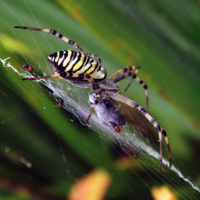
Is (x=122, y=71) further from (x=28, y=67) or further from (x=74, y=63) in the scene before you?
(x=28, y=67)

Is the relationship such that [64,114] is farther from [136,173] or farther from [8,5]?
[8,5]

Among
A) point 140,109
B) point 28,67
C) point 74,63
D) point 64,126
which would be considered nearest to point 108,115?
point 140,109

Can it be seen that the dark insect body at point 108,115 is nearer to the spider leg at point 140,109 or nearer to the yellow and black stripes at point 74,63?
the spider leg at point 140,109

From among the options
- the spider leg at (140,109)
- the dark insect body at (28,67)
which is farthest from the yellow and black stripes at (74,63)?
the spider leg at (140,109)

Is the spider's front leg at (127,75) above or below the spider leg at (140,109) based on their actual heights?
above

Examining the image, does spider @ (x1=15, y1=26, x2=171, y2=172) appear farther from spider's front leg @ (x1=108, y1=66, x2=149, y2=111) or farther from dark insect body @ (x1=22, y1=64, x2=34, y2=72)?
dark insect body @ (x1=22, y1=64, x2=34, y2=72)

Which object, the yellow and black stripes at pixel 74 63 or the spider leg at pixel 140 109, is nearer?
the yellow and black stripes at pixel 74 63

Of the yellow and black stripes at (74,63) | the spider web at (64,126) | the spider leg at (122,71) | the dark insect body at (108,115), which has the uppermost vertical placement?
the spider leg at (122,71)

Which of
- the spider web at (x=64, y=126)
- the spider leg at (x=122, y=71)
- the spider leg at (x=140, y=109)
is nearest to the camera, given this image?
the spider web at (x=64, y=126)

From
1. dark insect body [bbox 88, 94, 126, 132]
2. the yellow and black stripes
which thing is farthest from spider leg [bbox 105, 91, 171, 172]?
the yellow and black stripes
